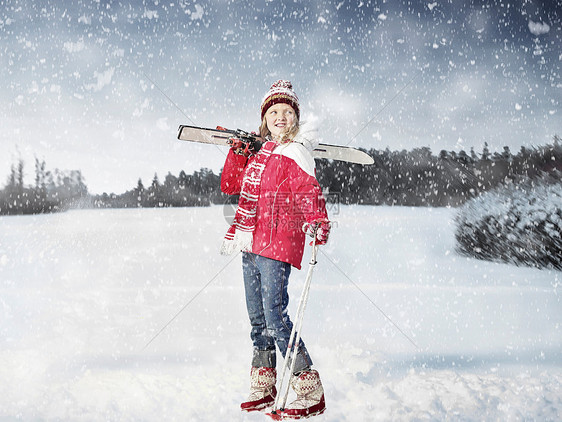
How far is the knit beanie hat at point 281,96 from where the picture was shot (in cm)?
297

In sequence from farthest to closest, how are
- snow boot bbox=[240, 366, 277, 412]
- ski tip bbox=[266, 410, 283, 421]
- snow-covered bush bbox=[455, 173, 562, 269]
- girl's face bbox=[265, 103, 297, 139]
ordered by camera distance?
snow-covered bush bbox=[455, 173, 562, 269] → girl's face bbox=[265, 103, 297, 139] → snow boot bbox=[240, 366, 277, 412] → ski tip bbox=[266, 410, 283, 421]

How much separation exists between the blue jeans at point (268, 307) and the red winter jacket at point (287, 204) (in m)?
0.09

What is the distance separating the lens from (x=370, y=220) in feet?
25.1

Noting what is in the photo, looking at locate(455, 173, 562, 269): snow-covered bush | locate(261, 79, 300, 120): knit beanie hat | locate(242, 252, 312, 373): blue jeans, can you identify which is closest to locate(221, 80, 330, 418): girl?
locate(242, 252, 312, 373): blue jeans

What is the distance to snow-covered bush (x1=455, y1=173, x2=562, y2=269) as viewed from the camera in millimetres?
6379

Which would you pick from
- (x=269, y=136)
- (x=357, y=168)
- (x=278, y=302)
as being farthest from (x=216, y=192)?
(x=278, y=302)

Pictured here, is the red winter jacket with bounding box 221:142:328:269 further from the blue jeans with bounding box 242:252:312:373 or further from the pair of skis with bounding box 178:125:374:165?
the pair of skis with bounding box 178:125:374:165

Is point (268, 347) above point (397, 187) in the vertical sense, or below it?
below

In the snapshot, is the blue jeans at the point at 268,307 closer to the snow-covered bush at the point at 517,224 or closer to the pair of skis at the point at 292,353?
the pair of skis at the point at 292,353

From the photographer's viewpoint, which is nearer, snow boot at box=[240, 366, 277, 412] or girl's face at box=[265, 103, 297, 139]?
snow boot at box=[240, 366, 277, 412]

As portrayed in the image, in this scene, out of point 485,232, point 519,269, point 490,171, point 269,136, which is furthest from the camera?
point 490,171

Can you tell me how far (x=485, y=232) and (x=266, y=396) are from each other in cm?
546

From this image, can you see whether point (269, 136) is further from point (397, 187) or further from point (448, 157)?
point (448, 157)

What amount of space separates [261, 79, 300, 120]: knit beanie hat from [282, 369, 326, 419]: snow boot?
1.74 metres
